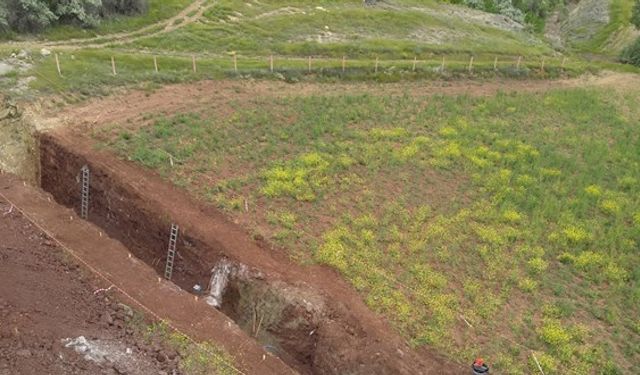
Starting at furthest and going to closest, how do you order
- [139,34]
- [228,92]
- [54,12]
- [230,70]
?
[139,34], [54,12], [230,70], [228,92]

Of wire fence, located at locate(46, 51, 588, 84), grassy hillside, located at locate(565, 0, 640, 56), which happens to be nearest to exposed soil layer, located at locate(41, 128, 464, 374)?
wire fence, located at locate(46, 51, 588, 84)

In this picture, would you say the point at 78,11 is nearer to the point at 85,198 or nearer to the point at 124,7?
the point at 124,7

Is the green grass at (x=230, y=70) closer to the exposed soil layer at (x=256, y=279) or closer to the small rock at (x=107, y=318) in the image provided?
→ the exposed soil layer at (x=256, y=279)

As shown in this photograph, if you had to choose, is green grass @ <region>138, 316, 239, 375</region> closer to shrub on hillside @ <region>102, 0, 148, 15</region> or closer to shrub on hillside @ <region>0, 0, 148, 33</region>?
shrub on hillside @ <region>0, 0, 148, 33</region>

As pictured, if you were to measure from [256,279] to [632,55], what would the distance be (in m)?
48.8

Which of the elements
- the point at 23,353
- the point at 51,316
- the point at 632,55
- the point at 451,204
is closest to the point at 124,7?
the point at 451,204

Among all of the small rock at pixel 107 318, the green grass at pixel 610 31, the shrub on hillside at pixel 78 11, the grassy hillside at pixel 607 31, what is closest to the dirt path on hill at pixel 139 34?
the shrub on hillside at pixel 78 11

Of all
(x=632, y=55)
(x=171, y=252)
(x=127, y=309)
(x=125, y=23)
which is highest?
(x=125, y=23)

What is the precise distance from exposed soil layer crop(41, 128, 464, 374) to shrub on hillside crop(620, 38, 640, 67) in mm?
46047

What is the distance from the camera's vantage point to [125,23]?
155ft

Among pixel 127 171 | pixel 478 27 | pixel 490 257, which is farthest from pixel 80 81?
pixel 478 27

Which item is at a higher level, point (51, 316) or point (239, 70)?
point (239, 70)

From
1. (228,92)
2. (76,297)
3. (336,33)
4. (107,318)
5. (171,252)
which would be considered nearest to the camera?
(107,318)

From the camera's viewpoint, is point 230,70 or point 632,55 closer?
point 230,70
